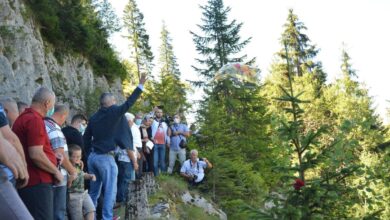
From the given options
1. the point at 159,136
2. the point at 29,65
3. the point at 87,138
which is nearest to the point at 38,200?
the point at 87,138

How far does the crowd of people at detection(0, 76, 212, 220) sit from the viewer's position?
3.42m

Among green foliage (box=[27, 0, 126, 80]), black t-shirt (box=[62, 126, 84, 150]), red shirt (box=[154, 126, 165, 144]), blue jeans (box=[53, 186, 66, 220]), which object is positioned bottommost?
blue jeans (box=[53, 186, 66, 220])

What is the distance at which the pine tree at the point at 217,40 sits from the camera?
97.2ft

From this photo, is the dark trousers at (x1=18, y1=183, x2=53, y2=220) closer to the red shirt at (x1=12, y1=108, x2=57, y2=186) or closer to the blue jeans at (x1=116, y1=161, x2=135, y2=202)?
the red shirt at (x1=12, y1=108, x2=57, y2=186)

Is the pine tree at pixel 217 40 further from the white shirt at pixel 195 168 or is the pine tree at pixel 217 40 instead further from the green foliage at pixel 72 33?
the white shirt at pixel 195 168

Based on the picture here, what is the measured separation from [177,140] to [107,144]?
669 cm

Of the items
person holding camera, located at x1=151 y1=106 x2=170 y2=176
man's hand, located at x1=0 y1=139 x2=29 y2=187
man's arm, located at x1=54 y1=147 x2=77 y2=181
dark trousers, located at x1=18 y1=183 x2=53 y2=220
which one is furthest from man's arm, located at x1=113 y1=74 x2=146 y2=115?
person holding camera, located at x1=151 y1=106 x2=170 y2=176

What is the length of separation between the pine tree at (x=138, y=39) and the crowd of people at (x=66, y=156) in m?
38.6

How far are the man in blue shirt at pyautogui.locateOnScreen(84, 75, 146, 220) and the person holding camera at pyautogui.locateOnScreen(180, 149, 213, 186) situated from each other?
658cm

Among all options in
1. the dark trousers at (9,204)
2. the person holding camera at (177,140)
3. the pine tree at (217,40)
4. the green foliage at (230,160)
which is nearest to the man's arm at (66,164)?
the dark trousers at (9,204)

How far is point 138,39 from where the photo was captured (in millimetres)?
50969

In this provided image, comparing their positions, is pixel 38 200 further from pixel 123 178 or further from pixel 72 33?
pixel 72 33

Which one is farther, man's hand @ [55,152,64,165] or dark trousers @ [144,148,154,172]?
dark trousers @ [144,148,154,172]

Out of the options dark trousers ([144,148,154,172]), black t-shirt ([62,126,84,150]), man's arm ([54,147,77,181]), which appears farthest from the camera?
dark trousers ([144,148,154,172])
